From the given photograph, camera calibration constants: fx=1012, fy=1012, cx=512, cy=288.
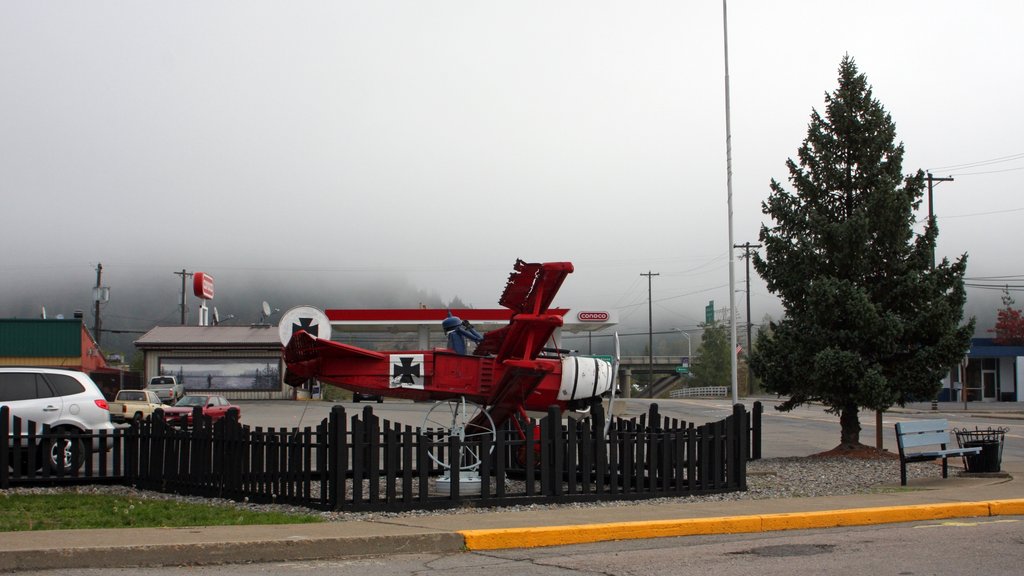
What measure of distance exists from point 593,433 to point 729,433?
191cm

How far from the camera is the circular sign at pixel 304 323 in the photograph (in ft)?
39.9

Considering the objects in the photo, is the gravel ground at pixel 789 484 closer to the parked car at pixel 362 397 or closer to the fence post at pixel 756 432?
the fence post at pixel 756 432

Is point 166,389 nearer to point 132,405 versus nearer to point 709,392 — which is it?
point 132,405

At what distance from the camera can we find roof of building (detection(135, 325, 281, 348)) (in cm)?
5972

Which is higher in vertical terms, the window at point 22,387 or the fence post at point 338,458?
the window at point 22,387

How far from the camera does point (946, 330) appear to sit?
709 inches

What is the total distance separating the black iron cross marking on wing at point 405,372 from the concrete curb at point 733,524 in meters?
3.48

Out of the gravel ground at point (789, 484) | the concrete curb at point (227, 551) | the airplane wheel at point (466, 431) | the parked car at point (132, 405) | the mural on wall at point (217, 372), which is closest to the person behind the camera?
the concrete curb at point (227, 551)

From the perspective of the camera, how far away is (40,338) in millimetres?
50781

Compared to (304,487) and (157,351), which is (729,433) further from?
(157,351)

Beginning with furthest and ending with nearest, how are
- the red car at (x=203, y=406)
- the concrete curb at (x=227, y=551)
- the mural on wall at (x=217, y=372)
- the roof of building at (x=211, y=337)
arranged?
the mural on wall at (x=217, y=372)
the roof of building at (x=211, y=337)
the red car at (x=203, y=406)
the concrete curb at (x=227, y=551)

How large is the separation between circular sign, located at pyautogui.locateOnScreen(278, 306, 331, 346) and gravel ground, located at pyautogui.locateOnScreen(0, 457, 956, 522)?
2.04 m

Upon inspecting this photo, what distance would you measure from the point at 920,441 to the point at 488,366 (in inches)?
254

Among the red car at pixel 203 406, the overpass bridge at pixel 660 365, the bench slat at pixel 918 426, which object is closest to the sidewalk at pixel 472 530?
the bench slat at pixel 918 426
